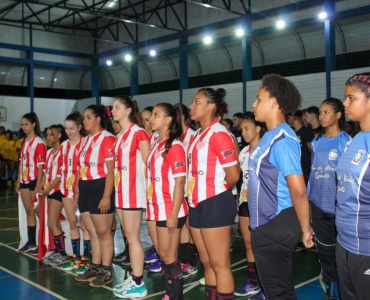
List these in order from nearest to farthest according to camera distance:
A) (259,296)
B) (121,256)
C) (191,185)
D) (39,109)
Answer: (191,185)
(259,296)
(121,256)
(39,109)

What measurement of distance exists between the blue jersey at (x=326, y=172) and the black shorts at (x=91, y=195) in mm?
2048

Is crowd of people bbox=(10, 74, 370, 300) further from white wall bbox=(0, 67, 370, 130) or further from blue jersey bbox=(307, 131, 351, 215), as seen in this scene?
white wall bbox=(0, 67, 370, 130)

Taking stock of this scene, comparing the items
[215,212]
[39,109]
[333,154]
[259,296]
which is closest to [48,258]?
[259,296]

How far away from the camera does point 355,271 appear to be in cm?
225

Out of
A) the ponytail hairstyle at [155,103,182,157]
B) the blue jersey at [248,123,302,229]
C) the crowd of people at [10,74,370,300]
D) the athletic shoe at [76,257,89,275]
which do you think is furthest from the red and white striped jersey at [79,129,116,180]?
the blue jersey at [248,123,302,229]

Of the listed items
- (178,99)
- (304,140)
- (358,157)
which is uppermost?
(178,99)

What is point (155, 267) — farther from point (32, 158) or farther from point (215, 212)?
point (32, 158)

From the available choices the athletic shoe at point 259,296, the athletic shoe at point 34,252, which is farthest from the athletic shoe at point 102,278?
the athletic shoe at point 34,252

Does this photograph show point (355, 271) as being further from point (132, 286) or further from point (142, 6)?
point (142, 6)

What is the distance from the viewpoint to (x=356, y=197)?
2.24 metres

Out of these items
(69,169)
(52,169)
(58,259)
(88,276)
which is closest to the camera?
(88,276)

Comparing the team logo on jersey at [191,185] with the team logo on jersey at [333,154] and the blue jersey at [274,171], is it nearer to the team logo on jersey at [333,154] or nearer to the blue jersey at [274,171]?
the blue jersey at [274,171]

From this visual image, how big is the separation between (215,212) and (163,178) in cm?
63

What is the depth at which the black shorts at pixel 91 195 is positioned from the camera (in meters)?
4.56
